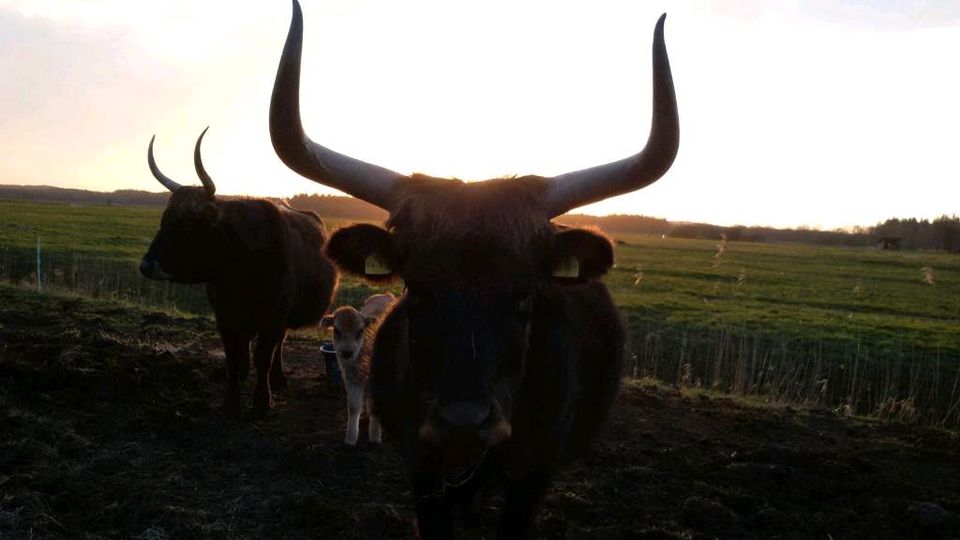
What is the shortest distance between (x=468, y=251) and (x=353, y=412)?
3.96 meters

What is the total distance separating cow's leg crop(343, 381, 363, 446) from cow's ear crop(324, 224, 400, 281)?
3187 millimetres

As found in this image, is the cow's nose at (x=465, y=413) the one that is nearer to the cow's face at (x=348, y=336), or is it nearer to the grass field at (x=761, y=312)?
the grass field at (x=761, y=312)

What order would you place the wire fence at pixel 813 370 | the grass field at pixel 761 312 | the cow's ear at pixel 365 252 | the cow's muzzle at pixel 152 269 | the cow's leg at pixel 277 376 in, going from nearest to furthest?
the cow's ear at pixel 365 252, the cow's muzzle at pixel 152 269, the cow's leg at pixel 277 376, the wire fence at pixel 813 370, the grass field at pixel 761 312

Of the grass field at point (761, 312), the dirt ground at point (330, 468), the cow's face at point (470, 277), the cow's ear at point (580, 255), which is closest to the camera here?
the cow's face at point (470, 277)

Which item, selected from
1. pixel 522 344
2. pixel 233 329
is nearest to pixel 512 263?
pixel 522 344

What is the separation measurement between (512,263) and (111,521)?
10.9 ft

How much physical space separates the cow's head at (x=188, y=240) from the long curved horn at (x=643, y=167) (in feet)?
15.7

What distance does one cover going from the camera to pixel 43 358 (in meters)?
8.15

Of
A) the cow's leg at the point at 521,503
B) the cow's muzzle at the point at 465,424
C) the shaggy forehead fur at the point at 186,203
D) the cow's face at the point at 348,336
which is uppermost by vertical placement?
the shaggy forehead fur at the point at 186,203

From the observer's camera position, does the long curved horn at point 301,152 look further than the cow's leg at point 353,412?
No

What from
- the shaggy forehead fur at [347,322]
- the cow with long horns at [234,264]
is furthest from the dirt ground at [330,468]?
the shaggy forehead fur at [347,322]

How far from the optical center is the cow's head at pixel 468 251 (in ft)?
9.28

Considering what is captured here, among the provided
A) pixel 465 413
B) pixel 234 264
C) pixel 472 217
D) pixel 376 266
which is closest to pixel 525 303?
pixel 472 217

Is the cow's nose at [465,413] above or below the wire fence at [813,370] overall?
above
